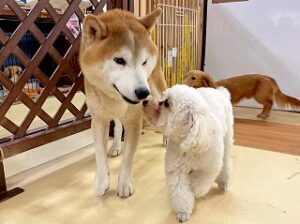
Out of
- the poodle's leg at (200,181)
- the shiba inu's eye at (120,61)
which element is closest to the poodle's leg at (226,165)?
the poodle's leg at (200,181)

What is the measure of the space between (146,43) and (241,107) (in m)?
1.97

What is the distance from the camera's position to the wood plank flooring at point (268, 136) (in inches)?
65.0

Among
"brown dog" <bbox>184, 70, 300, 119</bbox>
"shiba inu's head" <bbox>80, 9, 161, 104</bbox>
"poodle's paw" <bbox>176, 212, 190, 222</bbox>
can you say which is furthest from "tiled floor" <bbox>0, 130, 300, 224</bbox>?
"brown dog" <bbox>184, 70, 300, 119</bbox>

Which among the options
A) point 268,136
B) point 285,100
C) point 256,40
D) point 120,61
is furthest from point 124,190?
point 256,40

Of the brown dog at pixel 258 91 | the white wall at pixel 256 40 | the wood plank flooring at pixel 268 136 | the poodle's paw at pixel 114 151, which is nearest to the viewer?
the poodle's paw at pixel 114 151

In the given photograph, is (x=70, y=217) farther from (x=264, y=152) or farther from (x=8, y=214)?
(x=264, y=152)

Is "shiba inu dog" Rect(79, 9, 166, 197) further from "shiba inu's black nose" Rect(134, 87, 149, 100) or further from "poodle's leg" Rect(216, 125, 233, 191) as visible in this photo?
"poodle's leg" Rect(216, 125, 233, 191)

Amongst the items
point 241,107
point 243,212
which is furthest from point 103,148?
point 241,107

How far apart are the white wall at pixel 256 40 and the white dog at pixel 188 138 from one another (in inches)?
69.6

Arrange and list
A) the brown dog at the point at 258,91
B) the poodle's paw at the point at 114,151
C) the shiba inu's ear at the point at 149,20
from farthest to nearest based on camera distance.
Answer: the brown dog at the point at 258,91 < the poodle's paw at the point at 114,151 < the shiba inu's ear at the point at 149,20

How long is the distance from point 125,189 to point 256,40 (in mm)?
2083

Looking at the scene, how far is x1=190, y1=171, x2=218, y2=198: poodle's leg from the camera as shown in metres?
0.96

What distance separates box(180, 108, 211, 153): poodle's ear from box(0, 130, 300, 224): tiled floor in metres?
0.28

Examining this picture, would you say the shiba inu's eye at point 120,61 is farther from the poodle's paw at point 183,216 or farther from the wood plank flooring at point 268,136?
the wood plank flooring at point 268,136
